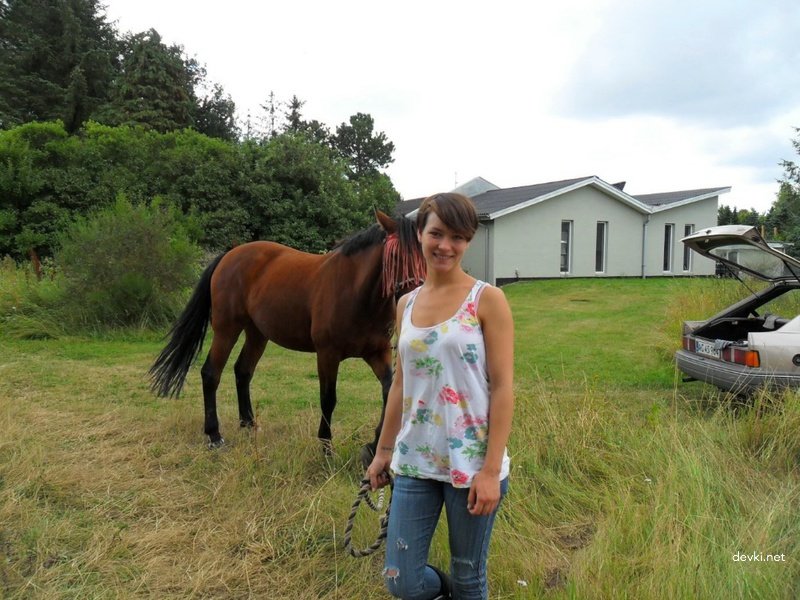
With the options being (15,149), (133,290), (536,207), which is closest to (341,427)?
(133,290)

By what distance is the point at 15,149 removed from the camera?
14.6m

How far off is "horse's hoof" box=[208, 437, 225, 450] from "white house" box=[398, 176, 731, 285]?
14808 millimetres

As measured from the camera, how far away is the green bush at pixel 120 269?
10508 millimetres

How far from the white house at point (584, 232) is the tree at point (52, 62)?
20545 mm

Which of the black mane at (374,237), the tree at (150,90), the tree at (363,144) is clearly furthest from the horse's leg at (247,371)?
the tree at (363,144)

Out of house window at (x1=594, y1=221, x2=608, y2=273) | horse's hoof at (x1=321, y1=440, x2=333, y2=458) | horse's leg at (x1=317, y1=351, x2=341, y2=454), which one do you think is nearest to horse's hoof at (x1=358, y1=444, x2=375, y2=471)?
horse's hoof at (x1=321, y1=440, x2=333, y2=458)

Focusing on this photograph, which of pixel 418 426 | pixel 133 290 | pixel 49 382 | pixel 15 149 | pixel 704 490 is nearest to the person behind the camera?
pixel 418 426

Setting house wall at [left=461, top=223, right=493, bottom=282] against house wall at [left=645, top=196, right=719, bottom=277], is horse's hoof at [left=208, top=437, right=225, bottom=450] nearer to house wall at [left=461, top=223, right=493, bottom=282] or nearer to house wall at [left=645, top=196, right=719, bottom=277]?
house wall at [left=461, top=223, right=493, bottom=282]

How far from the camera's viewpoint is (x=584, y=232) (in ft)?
67.5

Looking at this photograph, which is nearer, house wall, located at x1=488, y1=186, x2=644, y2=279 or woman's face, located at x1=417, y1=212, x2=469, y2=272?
woman's face, located at x1=417, y1=212, x2=469, y2=272

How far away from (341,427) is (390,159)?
5239 centimetres

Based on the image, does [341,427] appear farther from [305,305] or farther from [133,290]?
[133,290]

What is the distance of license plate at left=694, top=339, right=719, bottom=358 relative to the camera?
541cm

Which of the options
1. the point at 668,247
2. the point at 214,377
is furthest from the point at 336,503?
the point at 668,247
